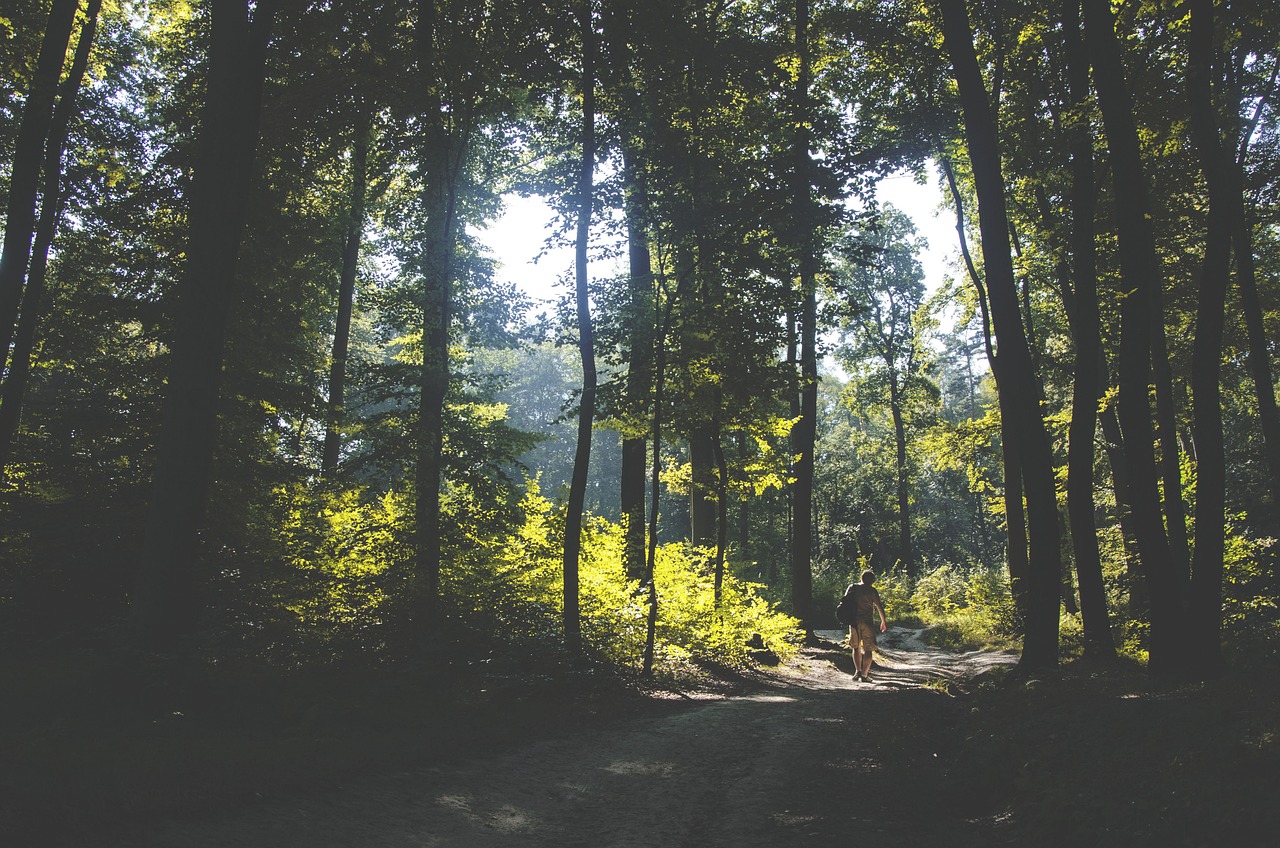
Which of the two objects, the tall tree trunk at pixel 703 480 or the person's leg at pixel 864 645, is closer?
the person's leg at pixel 864 645

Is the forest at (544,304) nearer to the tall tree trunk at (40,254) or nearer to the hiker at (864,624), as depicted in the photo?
the tall tree trunk at (40,254)

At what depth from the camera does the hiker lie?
1305 centimetres

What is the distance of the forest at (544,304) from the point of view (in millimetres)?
8102

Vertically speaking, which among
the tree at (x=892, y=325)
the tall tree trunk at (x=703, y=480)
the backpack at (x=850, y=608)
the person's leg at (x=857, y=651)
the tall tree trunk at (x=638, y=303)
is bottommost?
the person's leg at (x=857, y=651)

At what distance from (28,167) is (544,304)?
26.4ft

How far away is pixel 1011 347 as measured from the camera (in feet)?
35.1

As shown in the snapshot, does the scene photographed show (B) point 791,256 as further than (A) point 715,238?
Yes

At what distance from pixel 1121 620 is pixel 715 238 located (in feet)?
38.3

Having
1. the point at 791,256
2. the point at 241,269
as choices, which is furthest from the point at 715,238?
the point at 241,269

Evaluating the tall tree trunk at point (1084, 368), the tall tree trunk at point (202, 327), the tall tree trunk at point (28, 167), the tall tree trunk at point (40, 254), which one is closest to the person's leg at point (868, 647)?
the tall tree trunk at point (1084, 368)

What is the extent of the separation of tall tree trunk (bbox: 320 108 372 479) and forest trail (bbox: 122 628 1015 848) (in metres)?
9.02

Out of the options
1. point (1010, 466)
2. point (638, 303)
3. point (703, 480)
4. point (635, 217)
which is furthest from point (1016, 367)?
point (1010, 466)

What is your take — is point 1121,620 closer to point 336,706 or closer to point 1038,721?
point 1038,721

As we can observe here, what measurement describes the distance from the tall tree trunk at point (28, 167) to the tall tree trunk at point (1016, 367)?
13316mm
